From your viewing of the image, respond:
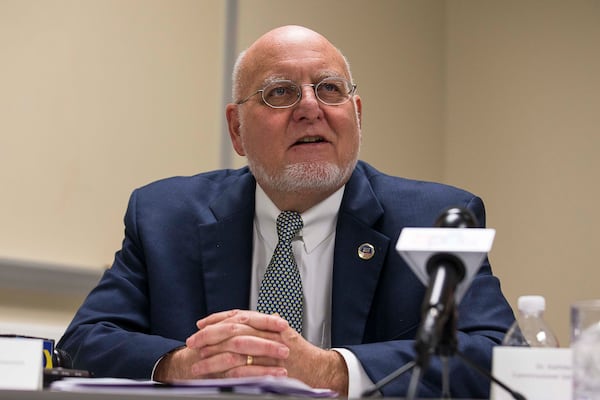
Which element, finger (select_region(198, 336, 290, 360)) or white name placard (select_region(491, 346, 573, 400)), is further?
finger (select_region(198, 336, 290, 360))

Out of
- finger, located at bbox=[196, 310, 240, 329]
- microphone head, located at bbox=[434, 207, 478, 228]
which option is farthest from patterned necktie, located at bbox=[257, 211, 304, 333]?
microphone head, located at bbox=[434, 207, 478, 228]

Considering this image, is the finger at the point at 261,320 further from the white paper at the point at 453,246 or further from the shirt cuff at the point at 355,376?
the white paper at the point at 453,246

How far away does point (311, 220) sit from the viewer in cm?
236

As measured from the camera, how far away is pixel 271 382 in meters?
1.22

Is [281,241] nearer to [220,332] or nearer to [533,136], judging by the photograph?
[220,332]

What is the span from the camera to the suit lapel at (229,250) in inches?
89.1

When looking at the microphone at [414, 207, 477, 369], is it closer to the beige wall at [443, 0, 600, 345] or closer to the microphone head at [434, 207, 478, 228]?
the microphone head at [434, 207, 478, 228]

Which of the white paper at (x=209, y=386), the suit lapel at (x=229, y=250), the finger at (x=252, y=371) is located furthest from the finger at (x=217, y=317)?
the white paper at (x=209, y=386)

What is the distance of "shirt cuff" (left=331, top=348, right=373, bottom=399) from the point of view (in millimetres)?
1775

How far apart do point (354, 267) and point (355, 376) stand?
0.47 m

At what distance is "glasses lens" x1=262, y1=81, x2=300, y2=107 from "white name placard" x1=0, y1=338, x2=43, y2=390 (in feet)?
3.95

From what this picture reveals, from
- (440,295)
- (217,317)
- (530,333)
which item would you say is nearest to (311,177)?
(217,317)

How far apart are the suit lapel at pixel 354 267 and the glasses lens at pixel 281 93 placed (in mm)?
293

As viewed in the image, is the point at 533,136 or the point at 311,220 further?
the point at 533,136
